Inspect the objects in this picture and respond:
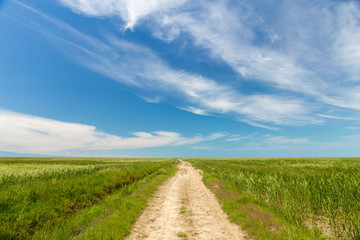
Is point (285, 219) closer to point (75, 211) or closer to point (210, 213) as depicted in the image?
point (210, 213)

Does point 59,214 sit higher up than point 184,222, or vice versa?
point 59,214

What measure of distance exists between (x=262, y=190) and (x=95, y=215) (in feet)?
40.1

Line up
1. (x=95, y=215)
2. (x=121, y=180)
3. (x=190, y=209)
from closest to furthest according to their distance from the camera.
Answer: (x=95, y=215) < (x=190, y=209) < (x=121, y=180)

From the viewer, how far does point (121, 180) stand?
1836 centimetres

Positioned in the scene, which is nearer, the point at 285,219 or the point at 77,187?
the point at 285,219

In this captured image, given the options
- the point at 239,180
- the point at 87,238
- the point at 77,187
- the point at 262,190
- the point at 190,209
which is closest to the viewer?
the point at 87,238

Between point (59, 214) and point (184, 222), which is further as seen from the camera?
point (59, 214)

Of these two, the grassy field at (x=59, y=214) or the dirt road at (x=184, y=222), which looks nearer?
the grassy field at (x=59, y=214)

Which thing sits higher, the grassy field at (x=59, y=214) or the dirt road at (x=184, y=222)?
the grassy field at (x=59, y=214)

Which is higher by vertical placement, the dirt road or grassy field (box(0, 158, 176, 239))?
grassy field (box(0, 158, 176, 239))

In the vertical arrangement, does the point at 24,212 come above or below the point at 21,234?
above

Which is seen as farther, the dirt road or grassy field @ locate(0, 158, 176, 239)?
the dirt road

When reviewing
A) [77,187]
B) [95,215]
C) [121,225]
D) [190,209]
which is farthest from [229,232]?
[77,187]

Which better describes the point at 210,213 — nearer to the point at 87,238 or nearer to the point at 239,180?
the point at 87,238
